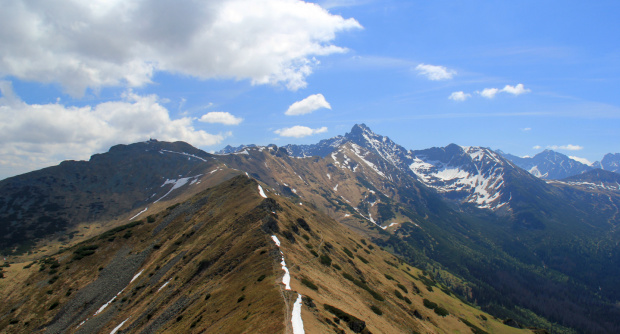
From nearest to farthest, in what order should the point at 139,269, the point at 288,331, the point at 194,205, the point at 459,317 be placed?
the point at 288,331 < the point at 139,269 < the point at 459,317 < the point at 194,205

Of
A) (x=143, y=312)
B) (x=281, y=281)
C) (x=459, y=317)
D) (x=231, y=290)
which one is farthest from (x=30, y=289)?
(x=459, y=317)

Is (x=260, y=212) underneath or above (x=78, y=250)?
above

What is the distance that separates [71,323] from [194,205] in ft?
194

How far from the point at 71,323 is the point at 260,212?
185 ft

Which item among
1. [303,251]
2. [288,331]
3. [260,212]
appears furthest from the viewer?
[260,212]

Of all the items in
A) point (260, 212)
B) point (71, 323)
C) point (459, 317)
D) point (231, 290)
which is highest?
point (260, 212)

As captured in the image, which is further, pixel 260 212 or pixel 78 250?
pixel 78 250

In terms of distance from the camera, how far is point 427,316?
8838cm

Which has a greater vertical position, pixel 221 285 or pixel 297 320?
pixel 297 320

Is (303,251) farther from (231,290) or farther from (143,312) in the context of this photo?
(143,312)

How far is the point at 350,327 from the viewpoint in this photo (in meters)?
42.2

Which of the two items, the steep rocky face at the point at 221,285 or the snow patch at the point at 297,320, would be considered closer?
the snow patch at the point at 297,320

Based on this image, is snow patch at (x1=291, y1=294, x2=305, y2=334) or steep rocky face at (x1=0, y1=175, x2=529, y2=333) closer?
snow patch at (x1=291, y1=294, x2=305, y2=334)

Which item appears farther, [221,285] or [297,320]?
[221,285]
